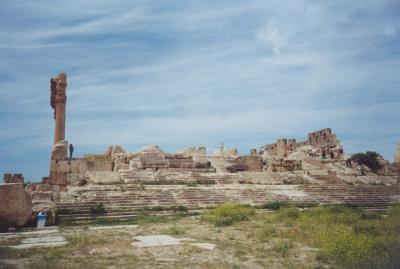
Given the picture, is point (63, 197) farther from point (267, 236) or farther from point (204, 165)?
point (204, 165)

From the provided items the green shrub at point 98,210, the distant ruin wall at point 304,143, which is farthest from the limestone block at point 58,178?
the distant ruin wall at point 304,143

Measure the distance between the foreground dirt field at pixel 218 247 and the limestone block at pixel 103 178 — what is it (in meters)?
7.77

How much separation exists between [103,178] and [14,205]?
8751mm

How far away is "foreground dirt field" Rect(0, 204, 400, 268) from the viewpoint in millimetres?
5938

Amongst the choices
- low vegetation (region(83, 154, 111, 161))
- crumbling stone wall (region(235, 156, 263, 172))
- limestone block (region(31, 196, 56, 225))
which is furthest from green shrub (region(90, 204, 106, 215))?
crumbling stone wall (region(235, 156, 263, 172))

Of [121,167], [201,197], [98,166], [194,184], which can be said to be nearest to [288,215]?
[201,197]

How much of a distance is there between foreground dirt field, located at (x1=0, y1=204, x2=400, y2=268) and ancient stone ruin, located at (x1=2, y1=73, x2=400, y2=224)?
3215 mm

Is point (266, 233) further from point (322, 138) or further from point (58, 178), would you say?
point (322, 138)

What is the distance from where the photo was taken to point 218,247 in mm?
7492

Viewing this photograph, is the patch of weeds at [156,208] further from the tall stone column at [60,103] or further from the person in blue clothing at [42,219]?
the tall stone column at [60,103]

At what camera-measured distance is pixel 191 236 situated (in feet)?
29.4

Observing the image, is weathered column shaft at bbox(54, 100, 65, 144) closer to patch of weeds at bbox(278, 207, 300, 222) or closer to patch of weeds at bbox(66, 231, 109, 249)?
patch of weeds at bbox(66, 231, 109, 249)

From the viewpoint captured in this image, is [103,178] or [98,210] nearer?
[98,210]

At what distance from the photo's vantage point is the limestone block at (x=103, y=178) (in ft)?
62.1
